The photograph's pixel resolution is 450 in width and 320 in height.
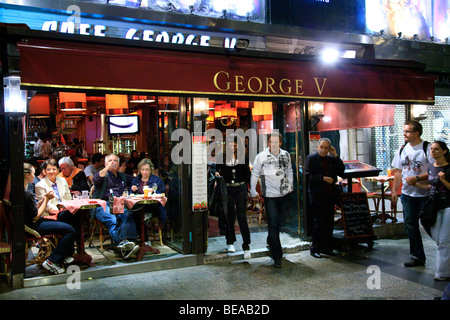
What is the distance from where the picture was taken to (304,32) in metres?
10.6

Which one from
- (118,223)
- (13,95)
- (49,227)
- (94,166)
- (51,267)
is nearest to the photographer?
(13,95)

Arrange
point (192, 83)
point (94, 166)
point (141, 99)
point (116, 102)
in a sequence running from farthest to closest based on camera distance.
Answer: point (141, 99) < point (116, 102) < point (94, 166) < point (192, 83)

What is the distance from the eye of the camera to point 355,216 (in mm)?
7953

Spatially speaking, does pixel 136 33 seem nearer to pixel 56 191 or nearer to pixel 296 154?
pixel 56 191

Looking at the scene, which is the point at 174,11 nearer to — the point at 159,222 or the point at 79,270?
the point at 159,222

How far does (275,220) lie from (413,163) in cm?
234

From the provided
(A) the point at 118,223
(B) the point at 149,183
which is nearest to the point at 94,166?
(B) the point at 149,183

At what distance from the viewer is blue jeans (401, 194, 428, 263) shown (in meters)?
6.69

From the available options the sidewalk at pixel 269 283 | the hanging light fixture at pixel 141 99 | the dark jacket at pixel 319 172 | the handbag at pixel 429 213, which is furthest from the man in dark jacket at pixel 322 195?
the hanging light fixture at pixel 141 99

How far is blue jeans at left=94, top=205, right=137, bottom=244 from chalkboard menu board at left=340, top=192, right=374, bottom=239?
3768 millimetres

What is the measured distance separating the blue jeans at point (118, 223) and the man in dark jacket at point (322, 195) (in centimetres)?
317

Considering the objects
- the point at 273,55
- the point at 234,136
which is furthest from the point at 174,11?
the point at 234,136

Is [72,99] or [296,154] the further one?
[72,99]

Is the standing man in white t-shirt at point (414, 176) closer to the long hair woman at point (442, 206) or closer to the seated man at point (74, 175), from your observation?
the long hair woman at point (442, 206)
